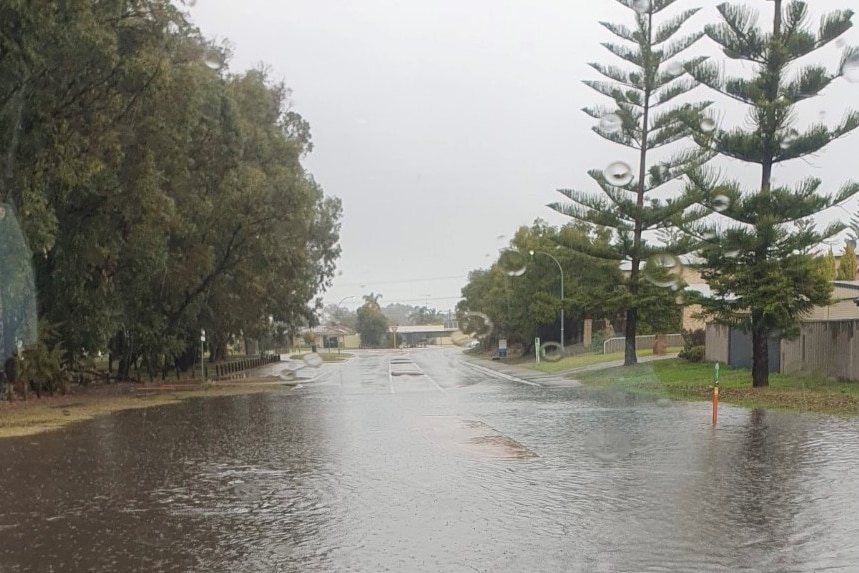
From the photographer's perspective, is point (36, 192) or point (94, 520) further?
point (36, 192)

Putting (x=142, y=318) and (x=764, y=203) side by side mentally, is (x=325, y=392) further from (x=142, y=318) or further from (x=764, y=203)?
(x=764, y=203)

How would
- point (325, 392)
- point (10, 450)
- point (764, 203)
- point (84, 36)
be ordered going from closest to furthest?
point (10, 450) → point (84, 36) → point (764, 203) → point (325, 392)

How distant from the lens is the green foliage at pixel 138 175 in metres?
20.3

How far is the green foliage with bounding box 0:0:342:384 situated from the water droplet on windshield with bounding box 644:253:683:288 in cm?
1356

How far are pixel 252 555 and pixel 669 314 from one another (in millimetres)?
28997

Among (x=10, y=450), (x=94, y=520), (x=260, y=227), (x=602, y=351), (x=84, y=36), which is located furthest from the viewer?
(x=602, y=351)

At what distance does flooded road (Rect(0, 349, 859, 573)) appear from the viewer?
6723mm

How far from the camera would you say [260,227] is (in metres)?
32.0

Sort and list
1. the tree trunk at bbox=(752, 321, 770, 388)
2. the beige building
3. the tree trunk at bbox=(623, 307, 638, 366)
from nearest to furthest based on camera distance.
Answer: the beige building < the tree trunk at bbox=(752, 321, 770, 388) < the tree trunk at bbox=(623, 307, 638, 366)

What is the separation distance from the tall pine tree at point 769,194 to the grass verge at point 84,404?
51.0 feet

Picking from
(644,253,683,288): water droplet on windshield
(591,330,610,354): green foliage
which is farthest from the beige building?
(591,330,610,354): green foliage

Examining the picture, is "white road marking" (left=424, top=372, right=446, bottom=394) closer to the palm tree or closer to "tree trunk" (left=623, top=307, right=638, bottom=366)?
"tree trunk" (left=623, top=307, right=638, bottom=366)

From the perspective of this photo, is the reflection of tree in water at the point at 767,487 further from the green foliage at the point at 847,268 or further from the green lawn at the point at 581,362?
the green foliage at the point at 847,268

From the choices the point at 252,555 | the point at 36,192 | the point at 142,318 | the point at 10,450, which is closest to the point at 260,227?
the point at 142,318
